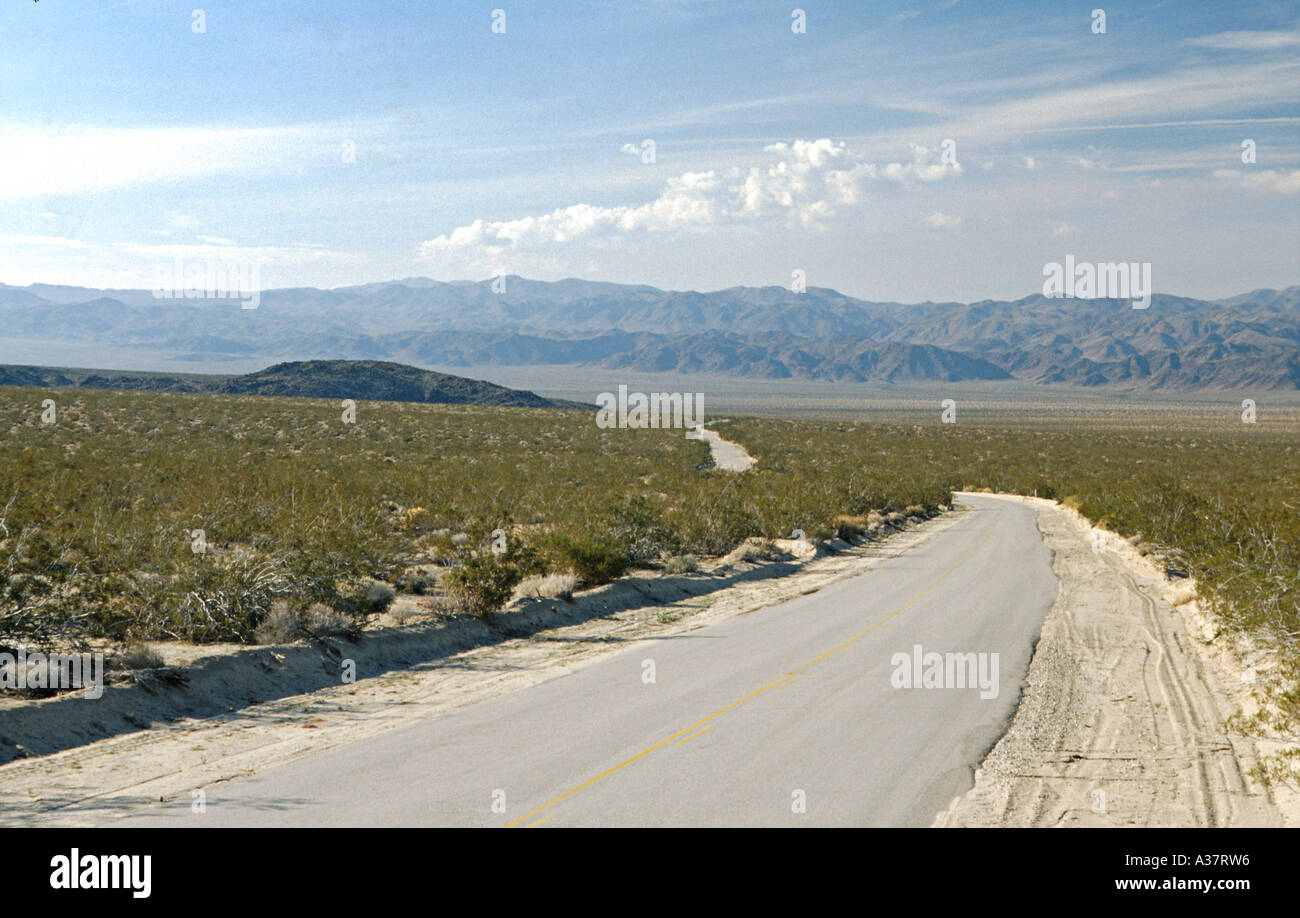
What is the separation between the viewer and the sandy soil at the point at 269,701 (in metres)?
8.38

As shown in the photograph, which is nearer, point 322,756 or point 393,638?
point 322,756

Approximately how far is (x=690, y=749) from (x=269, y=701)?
542cm

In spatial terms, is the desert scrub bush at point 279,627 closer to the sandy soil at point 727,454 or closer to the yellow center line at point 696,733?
the yellow center line at point 696,733

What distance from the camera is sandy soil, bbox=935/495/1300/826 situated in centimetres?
818

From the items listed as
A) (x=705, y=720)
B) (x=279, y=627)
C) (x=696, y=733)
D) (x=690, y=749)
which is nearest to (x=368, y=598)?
(x=279, y=627)

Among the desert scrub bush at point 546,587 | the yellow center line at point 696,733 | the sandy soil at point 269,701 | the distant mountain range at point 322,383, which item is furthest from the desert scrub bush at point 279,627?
the distant mountain range at point 322,383

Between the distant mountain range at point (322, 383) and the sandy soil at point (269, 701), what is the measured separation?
106m

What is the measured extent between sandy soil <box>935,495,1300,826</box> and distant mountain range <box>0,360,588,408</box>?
107633 mm

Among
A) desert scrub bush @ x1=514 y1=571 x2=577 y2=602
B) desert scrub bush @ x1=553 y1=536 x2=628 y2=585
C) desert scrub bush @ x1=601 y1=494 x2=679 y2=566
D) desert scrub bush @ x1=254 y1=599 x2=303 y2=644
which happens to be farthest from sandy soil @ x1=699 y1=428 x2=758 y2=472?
desert scrub bush @ x1=254 y1=599 x2=303 y2=644

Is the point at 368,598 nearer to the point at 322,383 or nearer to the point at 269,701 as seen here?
the point at 269,701
